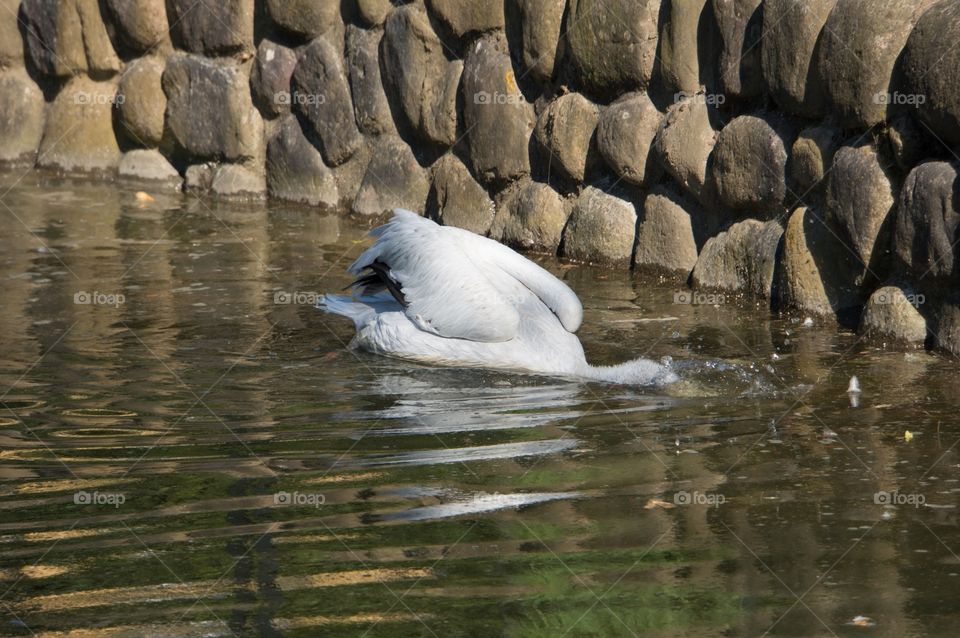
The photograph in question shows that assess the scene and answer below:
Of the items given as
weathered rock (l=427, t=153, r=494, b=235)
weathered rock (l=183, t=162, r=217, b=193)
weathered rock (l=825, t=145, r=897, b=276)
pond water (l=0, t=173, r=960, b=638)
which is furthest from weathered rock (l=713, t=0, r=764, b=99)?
weathered rock (l=183, t=162, r=217, b=193)

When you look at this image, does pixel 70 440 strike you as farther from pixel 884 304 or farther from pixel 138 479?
pixel 884 304

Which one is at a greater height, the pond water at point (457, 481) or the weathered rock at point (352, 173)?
the weathered rock at point (352, 173)

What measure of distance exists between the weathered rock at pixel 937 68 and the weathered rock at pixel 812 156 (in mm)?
526

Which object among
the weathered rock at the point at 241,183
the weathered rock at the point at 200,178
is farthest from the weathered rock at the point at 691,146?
the weathered rock at the point at 200,178

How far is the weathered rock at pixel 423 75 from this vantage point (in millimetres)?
7625

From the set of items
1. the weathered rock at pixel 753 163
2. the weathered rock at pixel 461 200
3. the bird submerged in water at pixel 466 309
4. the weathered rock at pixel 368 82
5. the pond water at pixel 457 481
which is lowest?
the pond water at pixel 457 481

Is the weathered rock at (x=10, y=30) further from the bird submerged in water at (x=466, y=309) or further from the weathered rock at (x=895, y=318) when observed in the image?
the weathered rock at (x=895, y=318)

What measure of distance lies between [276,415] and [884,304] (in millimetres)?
2453

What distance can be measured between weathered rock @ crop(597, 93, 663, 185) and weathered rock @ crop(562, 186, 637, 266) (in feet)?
0.59

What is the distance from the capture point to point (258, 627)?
297cm

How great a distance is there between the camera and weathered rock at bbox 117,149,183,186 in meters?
9.27

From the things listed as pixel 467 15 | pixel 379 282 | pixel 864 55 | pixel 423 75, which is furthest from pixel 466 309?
pixel 423 75

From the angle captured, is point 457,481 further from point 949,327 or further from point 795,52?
point 795,52

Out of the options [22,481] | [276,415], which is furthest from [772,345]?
[22,481]
